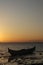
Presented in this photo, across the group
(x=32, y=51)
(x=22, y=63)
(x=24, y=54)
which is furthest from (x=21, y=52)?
(x=22, y=63)

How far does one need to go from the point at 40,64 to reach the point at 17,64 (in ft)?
2.86

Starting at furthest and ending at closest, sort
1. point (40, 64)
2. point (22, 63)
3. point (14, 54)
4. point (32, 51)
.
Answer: point (32, 51) → point (14, 54) → point (22, 63) → point (40, 64)

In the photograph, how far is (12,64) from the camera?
21.6 feet

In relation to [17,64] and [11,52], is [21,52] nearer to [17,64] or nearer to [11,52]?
[11,52]

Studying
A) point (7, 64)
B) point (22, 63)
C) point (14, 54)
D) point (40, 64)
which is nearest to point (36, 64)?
point (40, 64)

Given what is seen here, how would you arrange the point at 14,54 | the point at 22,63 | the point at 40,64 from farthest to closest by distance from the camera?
the point at 14,54
the point at 22,63
the point at 40,64

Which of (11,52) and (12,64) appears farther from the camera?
(11,52)

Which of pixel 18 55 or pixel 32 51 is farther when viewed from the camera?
pixel 32 51

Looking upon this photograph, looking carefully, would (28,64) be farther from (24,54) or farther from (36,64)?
(24,54)

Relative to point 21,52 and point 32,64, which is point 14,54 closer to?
point 21,52

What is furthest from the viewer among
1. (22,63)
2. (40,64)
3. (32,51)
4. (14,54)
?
(32,51)

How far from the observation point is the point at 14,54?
8.99 m

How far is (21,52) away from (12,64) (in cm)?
292

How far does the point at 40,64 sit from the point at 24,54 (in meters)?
3.22
